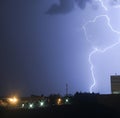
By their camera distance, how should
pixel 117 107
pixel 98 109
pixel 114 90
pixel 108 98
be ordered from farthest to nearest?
pixel 114 90
pixel 108 98
pixel 117 107
pixel 98 109

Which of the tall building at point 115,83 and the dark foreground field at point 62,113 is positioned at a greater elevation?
the tall building at point 115,83

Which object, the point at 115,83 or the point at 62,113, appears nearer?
the point at 62,113

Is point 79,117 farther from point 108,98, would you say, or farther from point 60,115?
point 108,98

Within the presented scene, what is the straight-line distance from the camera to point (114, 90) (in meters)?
62.3

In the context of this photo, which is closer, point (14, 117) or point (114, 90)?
point (14, 117)

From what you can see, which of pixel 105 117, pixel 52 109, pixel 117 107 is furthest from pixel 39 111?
pixel 117 107

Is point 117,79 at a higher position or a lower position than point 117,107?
higher

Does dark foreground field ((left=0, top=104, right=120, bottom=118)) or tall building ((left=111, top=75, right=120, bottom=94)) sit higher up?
tall building ((left=111, top=75, right=120, bottom=94))

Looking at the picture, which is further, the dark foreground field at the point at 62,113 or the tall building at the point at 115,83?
the tall building at the point at 115,83

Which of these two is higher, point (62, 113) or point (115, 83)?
point (115, 83)

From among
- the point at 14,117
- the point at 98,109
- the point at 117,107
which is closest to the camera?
the point at 14,117

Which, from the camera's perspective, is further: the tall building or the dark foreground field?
the tall building

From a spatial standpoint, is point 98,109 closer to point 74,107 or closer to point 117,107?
point 74,107

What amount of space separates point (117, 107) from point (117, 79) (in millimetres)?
31302
